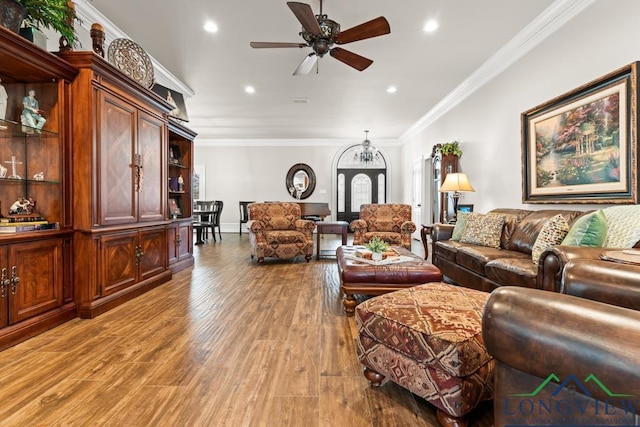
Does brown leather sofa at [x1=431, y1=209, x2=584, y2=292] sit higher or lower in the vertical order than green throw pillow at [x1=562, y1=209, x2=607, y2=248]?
lower

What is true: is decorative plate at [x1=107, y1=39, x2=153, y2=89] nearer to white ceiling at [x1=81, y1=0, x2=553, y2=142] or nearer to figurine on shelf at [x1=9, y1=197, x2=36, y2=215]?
white ceiling at [x1=81, y1=0, x2=553, y2=142]

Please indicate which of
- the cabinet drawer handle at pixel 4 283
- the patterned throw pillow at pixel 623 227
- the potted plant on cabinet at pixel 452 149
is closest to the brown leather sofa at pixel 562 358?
the patterned throw pillow at pixel 623 227

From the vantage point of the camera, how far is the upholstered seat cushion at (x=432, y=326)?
122 centimetres

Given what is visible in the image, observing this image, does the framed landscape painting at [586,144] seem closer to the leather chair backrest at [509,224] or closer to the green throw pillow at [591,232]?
the leather chair backrest at [509,224]

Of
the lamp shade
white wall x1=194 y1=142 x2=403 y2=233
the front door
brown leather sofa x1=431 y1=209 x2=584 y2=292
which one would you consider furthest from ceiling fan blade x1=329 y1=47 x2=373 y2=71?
the front door

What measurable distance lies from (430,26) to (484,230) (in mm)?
2307

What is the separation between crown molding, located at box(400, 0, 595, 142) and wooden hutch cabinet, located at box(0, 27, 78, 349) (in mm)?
4356

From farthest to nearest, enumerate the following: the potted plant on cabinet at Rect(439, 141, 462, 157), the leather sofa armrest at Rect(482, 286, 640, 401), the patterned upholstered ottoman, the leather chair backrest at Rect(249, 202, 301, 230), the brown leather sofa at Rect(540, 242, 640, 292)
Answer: the potted plant on cabinet at Rect(439, 141, 462, 157) → the leather chair backrest at Rect(249, 202, 301, 230) → the brown leather sofa at Rect(540, 242, 640, 292) → the patterned upholstered ottoman → the leather sofa armrest at Rect(482, 286, 640, 401)

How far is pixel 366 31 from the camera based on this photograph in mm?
2699

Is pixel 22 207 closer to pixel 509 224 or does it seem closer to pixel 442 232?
pixel 442 232

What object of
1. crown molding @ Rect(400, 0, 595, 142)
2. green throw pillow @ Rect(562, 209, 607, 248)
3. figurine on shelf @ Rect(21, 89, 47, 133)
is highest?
crown molding @ Rect(400, 0, 595, 142)

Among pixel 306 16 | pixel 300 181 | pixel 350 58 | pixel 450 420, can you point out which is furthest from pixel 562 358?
pixel 300 181

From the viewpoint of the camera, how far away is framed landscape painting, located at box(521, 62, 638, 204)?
7.95 feet

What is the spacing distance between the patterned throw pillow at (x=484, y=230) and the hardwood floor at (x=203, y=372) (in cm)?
177
